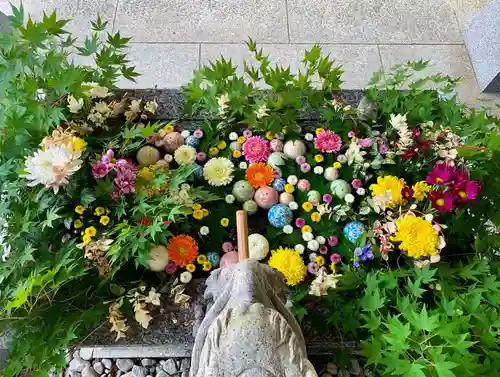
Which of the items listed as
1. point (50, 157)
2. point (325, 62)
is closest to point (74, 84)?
point (50, 157)

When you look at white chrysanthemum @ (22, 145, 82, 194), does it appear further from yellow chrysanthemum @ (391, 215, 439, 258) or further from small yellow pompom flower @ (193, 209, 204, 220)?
yellow chrysanthemum @ (391, 215, 439, 258)

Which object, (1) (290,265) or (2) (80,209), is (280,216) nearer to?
(1) (290,265)

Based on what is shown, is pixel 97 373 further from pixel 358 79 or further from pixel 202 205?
pixel 358 79

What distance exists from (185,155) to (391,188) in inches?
27.9

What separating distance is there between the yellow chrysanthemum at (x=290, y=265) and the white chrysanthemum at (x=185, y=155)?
45 centimetres

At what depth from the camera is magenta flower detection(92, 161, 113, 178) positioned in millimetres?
1509

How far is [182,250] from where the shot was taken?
1574 millimetres

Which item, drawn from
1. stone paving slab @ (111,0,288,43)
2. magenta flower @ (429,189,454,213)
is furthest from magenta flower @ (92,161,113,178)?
stone paving slab @ (111,0,288,43)

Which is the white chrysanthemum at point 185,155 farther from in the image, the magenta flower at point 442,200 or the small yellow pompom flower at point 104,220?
the magenta flower at point 442,200

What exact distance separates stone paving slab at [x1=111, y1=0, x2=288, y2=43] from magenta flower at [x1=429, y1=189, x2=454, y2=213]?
1.58 meters

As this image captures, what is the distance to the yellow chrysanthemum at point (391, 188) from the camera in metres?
1.61

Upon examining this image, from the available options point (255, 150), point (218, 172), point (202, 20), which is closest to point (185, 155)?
point (218, 172)

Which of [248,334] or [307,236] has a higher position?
[307,236]

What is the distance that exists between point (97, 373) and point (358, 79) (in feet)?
6.46
